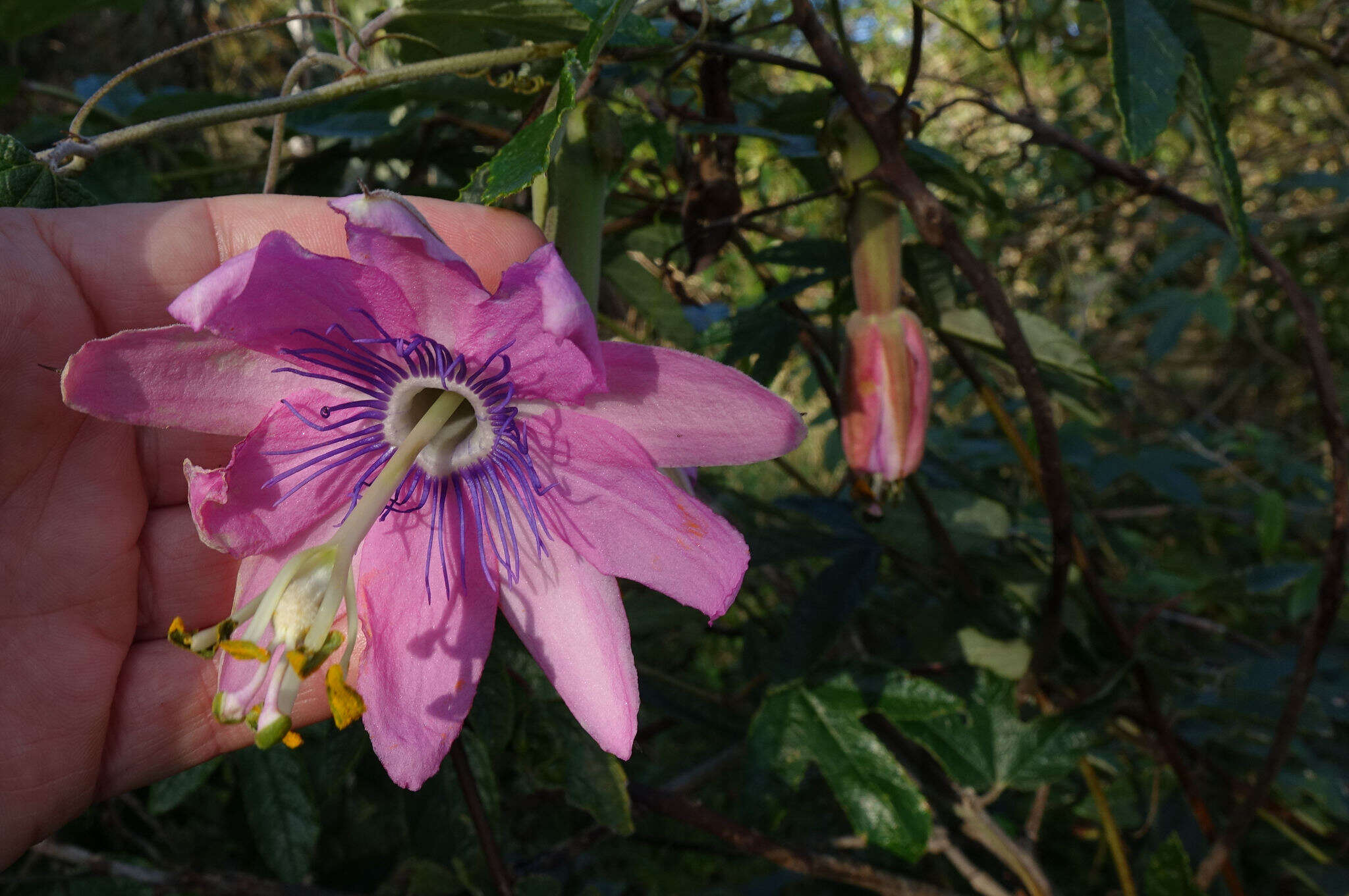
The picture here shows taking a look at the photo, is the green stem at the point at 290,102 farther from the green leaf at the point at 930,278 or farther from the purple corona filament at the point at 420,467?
the green leaf at the point at 930,278

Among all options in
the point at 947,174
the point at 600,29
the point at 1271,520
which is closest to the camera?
the point at 600,29

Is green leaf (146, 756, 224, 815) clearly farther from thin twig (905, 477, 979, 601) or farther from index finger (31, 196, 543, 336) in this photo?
thin twig (905, 477, 979, 601)

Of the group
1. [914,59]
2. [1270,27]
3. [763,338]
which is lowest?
[763,338]

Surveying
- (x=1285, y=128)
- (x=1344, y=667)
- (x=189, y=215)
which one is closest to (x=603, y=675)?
(x=189, y=215)

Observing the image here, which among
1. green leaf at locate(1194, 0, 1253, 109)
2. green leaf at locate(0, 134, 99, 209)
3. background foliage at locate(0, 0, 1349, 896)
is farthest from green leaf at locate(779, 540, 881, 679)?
green leaf at locate(0, 134, 99, 209)

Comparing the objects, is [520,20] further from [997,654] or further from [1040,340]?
[997,654]

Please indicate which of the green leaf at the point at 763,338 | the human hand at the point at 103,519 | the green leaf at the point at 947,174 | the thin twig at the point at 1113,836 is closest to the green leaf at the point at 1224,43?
the green leaf at the point at 947,174

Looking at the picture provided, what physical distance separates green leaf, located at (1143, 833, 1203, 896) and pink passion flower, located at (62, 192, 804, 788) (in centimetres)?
72

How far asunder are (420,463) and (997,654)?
0.83m

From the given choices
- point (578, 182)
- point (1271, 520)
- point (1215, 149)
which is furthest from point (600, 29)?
point (1271, 520)

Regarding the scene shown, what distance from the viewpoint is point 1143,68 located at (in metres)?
0.89

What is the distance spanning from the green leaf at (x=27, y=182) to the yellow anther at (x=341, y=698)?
19.3 inches

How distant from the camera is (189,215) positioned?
2.96 feet

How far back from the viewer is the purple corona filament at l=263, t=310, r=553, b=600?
794mm
